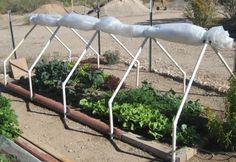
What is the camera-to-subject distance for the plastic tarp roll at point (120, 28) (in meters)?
7.25

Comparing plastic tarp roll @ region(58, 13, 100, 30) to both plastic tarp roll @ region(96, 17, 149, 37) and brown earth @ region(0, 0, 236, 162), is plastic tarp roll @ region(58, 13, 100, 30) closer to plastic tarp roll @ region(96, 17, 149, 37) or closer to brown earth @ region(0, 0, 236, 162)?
plastic tarp roll @ region(96, 17, 149, 37)

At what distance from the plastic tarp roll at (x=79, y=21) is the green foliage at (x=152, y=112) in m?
1.31

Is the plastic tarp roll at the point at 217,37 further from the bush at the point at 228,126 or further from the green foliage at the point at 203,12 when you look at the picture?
the green foliage at the point at 203,12

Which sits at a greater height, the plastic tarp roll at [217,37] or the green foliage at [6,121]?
the plastic tarp roll at [217,37]

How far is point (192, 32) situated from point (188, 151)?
171 cm

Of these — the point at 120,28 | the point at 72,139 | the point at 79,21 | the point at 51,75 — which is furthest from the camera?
the point at 51,75

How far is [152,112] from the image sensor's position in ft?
23.2

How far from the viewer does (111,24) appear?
301 inches

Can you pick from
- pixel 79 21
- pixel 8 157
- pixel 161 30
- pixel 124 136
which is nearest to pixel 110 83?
pixel 79 21

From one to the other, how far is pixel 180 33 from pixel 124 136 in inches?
70.8

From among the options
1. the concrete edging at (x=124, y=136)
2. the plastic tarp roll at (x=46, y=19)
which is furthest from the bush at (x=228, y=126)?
the plastic tarp roll at (x=46, y=19)

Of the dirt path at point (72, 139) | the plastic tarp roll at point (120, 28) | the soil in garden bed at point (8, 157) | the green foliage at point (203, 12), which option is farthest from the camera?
the green foliage at point (203, 12)

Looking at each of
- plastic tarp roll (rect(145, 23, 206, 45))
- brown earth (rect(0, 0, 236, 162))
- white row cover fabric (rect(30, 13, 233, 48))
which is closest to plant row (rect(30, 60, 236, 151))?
brown earth (rect(0, 0, 236, 162))

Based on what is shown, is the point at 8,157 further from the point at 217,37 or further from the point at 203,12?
the point at 203,12
